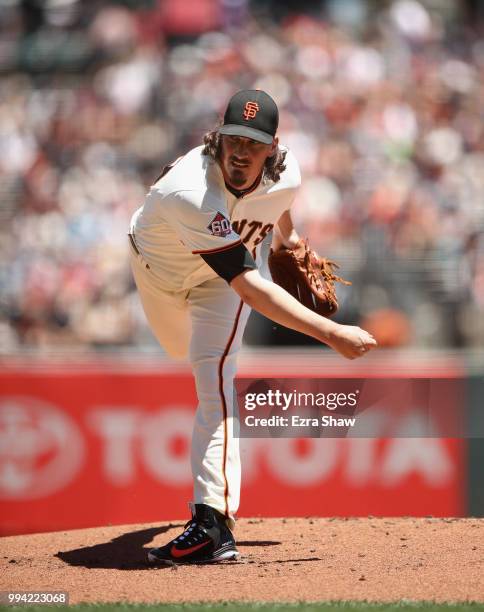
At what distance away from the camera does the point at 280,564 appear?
4.13m

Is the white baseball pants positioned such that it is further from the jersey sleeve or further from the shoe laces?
the jersey sleeve

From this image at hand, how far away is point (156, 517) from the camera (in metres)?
5.16

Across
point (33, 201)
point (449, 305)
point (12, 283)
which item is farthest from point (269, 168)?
point (33, 201)

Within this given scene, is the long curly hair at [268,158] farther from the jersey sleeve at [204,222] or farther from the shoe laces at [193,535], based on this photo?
the shoe laces at [193,535]

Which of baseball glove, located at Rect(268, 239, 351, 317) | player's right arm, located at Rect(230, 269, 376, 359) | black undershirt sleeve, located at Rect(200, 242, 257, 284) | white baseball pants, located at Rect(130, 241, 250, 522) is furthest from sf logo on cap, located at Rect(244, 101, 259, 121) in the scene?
baseball glove, located at Rect(268, 239, 351, 317)

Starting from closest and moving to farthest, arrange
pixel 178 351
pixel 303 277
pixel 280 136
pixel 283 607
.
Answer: pixel 283 607, pixel 303 277, pixel 178 351, pixel 280 136

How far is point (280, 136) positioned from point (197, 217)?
560 cm

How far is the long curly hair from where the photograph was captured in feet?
13.1

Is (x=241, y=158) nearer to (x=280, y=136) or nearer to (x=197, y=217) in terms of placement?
(x=197, y=217)

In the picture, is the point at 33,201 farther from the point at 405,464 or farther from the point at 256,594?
the point at 256,594

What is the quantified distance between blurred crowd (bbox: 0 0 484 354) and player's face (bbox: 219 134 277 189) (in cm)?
308

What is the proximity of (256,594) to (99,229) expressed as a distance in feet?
17.6

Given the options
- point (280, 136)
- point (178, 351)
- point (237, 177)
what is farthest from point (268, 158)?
point (280, 136)

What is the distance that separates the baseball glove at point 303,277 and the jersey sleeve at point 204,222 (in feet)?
2.93
